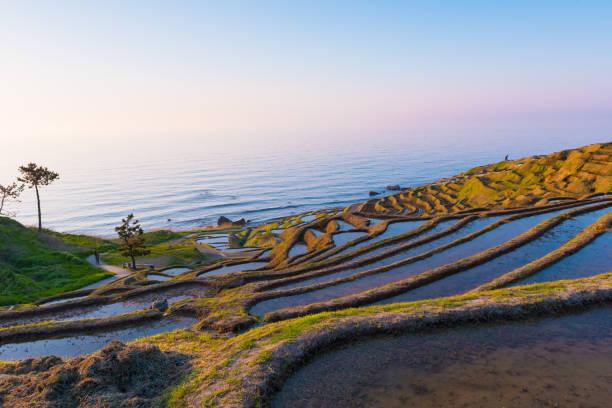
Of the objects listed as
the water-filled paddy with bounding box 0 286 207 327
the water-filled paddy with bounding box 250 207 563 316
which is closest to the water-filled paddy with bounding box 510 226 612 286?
the water-filled paddy with bounding box 250 207 563 316

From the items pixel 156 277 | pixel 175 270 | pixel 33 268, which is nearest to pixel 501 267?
pixel 156 277

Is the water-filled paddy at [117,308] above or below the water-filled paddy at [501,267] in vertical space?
below

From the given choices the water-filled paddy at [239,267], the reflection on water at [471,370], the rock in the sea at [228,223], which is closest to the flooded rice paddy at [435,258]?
the reflection on water at [471,370]

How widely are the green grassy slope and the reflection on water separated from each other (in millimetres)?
46812

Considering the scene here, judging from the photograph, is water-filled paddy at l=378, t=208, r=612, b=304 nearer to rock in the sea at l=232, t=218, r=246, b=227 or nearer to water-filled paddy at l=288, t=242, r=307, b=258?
water-filled paddy at l=288, t=242, r=307, b=258

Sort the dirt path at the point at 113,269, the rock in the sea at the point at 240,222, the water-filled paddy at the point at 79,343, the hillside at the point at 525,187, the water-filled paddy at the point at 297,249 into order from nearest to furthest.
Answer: the water-filled paddy at the point at 79,343
the water-filled paddy at the point at 297,249
the dirt path at the point at 113,269
the hillside at the point at 525,187
the rock in the sea at the point at 240,222

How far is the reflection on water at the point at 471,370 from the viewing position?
1243 cm

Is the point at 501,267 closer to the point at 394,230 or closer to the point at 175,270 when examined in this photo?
the point at 394,230

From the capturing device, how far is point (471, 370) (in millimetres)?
14070

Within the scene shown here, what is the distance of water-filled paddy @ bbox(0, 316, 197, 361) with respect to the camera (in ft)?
70.5

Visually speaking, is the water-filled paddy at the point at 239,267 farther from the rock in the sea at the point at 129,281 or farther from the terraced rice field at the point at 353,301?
the rock in the sea at the point at 129,281

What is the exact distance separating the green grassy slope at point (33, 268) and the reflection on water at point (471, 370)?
46812 mm

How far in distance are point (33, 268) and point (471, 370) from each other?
69360 millimetres

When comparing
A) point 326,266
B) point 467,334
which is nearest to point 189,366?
point 467,334
